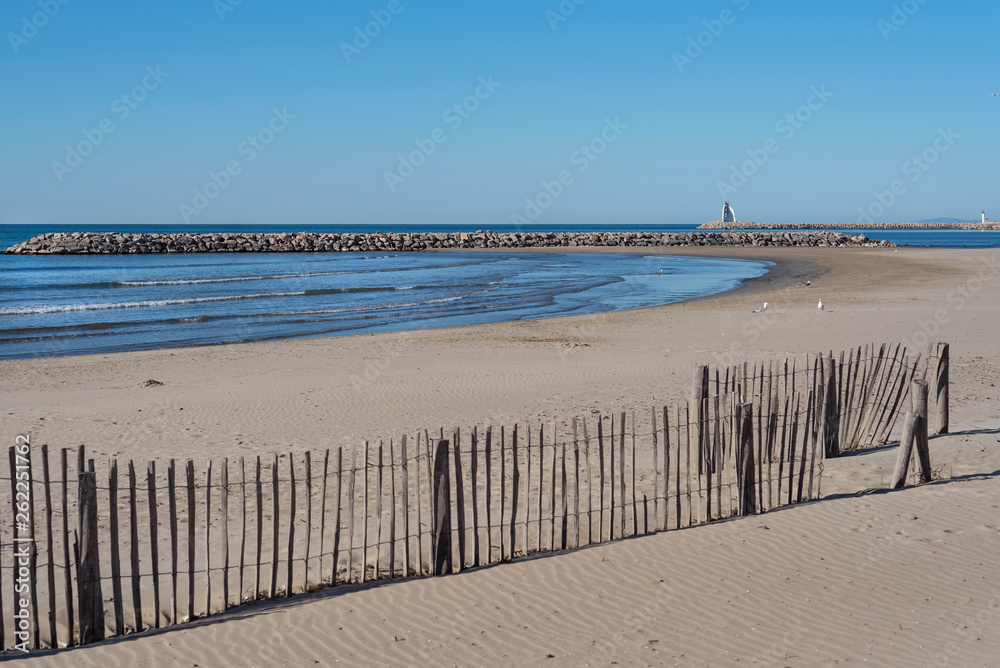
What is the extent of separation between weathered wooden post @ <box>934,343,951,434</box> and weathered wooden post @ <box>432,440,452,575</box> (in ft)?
19.8

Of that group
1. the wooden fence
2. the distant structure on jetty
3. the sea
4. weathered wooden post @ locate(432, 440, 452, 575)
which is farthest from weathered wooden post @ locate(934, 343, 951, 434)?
the distant structure on jetty

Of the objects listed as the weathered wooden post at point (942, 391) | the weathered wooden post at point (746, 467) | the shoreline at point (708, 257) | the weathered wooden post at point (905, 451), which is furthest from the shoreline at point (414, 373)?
the weathered wooden post at point (905, 451)

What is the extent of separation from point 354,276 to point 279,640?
3839 cm

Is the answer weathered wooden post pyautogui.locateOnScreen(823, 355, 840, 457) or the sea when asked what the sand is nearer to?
weathered wooden post pyautogui.locateOnScreen(823, 355, 840, 457)

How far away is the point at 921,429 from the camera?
7305 millimetres

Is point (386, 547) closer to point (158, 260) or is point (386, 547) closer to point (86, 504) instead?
point (86, 504)

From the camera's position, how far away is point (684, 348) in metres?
15.7

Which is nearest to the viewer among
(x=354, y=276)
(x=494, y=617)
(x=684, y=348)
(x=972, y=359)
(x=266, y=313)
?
(x=494, y=617)

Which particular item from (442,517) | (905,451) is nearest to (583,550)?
(442,517)

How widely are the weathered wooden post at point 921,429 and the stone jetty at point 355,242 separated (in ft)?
228

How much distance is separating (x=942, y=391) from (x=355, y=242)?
239 ft

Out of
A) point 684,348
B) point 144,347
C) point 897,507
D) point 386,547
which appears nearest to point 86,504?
point 386,547

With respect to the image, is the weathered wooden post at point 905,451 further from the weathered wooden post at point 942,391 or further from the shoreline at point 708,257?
the shoreline at point 708,257

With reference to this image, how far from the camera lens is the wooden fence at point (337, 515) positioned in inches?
187
